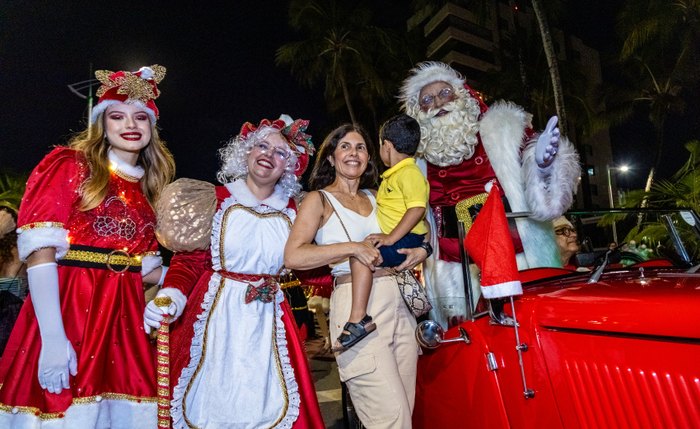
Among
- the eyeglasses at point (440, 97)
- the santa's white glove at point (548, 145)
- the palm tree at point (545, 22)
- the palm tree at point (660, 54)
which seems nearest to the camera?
the santa's white glove at point (548, 145)

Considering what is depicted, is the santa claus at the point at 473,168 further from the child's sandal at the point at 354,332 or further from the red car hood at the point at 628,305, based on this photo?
the red car hood at the point at 628,305

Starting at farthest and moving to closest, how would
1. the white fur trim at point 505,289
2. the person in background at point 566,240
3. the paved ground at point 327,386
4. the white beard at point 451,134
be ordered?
the person in background at point 566,240 < the paved ground at point 327,386 < the white beard at point 451,134 < the white fur trim at point 505,289

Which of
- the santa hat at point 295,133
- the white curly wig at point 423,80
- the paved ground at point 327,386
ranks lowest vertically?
the paved ground at point 327,386

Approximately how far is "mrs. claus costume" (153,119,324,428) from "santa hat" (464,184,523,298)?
109cm

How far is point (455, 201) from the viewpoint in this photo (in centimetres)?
335

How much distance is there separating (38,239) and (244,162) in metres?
1.13

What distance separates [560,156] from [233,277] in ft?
7.38

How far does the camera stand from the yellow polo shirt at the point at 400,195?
2406 millimetres

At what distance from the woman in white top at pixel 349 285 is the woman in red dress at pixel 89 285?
2.59 ft

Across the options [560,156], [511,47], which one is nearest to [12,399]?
[560,156]

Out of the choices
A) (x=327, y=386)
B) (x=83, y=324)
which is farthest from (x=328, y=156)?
(x=327, y=386)

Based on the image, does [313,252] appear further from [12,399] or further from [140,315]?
[12,399]

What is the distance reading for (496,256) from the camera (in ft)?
5.83

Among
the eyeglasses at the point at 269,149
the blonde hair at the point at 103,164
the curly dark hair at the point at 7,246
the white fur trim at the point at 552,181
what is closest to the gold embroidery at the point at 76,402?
the blonde hair at the point at 103,164
